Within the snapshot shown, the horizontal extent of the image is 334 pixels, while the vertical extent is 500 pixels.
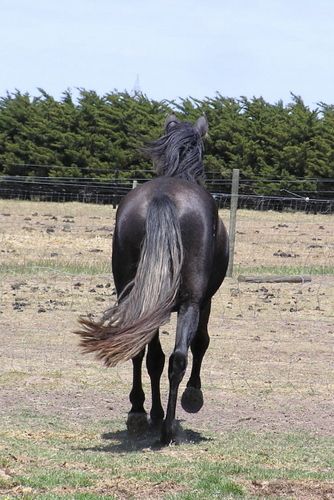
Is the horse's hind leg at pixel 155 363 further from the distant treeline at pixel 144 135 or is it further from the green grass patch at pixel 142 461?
the distant treeline at pixel 144 135

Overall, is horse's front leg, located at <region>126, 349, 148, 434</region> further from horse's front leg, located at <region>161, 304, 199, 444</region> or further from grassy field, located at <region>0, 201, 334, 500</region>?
horse's front leg, located at <region>161, 304, 199, 444</region>

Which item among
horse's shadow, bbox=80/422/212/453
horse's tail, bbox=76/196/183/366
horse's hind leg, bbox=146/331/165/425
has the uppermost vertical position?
horse's tail, bbox=76/196/183/366

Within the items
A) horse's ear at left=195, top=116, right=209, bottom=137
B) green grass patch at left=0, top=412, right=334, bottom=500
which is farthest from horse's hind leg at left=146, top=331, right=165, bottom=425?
horse's ear at left=195, top=116, right=209, bottom=137

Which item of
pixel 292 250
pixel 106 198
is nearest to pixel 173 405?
pixel 292 250

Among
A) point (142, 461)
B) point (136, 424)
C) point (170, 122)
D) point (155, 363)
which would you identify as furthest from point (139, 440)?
point (170, 122)

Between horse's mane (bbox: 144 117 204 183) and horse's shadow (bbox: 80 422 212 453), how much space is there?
1.86 metres

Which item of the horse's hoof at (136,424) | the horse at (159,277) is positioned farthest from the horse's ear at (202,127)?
the horse's hoof at (136,424)

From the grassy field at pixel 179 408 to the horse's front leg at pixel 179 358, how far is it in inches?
5.3

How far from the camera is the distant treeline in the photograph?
37.4 meters

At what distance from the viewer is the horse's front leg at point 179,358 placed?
23.2 ft

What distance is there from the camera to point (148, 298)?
7129 millimetres

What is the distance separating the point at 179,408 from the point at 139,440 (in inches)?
62.8

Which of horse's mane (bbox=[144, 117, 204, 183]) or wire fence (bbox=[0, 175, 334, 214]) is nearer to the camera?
horse's mane (bbox=[144, 117, 204, 183])

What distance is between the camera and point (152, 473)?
20.1ft
